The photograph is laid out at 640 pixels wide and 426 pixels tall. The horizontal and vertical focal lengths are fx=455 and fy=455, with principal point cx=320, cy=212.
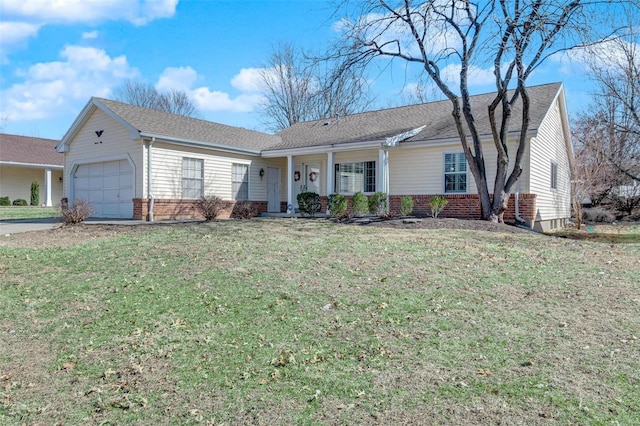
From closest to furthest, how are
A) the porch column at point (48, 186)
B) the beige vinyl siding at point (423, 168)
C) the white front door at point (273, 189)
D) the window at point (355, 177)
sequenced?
the beige vinyl siding at point (423, 168)
the window at point (355, 177)
the white front door at point (273, 189)
the porch column at point (48, 186)

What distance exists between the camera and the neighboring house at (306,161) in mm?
15023

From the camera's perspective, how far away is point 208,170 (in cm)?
1712

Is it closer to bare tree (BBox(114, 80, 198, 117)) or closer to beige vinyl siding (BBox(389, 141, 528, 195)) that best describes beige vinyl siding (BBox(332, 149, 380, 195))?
beige vinyl siding (BBox(389, 141, 528, 195))

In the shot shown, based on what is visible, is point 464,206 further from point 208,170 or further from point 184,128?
point 184,128

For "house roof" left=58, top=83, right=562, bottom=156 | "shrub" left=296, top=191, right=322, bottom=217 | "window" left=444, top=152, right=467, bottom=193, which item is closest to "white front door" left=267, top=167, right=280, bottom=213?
"house roof" left=58, top=83, right=562, bottom=156

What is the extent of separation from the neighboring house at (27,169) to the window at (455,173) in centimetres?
2278

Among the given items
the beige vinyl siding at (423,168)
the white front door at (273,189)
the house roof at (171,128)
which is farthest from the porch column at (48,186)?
the beige vinyl siding at (423,168)

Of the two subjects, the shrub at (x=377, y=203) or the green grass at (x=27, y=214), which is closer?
the shrub at (x=377, y=203)

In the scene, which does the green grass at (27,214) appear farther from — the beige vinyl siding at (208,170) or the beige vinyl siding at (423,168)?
the beige vinyl siding at (423,168)

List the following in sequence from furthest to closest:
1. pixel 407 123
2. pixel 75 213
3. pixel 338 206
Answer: pixel 407 123, pixel 338 206, pixel 75 213

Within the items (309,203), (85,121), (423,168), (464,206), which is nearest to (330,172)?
(309,203)

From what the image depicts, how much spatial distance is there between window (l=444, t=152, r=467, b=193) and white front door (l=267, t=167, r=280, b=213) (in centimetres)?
781

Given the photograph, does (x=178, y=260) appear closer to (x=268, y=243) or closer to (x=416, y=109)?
(x=268, y=243)

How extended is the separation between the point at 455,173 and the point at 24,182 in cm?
2530
